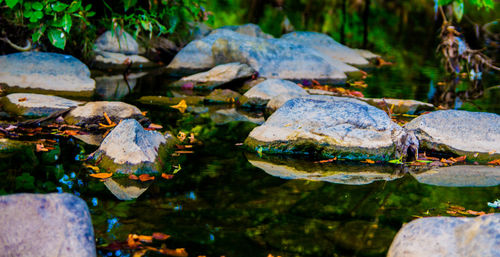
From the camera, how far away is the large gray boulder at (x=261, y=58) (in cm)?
886

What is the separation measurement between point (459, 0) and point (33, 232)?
5226 mm

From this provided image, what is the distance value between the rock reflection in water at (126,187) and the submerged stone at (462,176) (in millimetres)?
2203

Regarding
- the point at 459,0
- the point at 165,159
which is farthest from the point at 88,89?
the point at 459,0

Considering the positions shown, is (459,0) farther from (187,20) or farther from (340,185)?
(187,20)

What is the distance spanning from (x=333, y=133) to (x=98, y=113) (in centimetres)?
245

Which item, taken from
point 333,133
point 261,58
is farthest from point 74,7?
point 333,133

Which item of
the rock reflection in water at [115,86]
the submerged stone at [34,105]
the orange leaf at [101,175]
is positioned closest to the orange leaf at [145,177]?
the orange leaf at [101,175]

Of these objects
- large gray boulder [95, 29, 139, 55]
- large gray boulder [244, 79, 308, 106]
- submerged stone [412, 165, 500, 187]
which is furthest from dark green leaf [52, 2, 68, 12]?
submerged stone [412, 165, 500, 187]

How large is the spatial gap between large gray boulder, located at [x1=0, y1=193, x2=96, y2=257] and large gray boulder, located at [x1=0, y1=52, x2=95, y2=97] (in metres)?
4.76

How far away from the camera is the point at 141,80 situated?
859cm

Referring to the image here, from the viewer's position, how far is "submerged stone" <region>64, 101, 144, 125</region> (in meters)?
5.42

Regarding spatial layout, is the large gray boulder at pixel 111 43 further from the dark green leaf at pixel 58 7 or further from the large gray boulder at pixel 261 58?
the dark green leaf at pixel 58 7

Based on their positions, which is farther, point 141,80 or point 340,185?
point 141,80

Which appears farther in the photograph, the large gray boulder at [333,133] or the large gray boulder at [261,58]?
the large gray boulder at [261,58]
